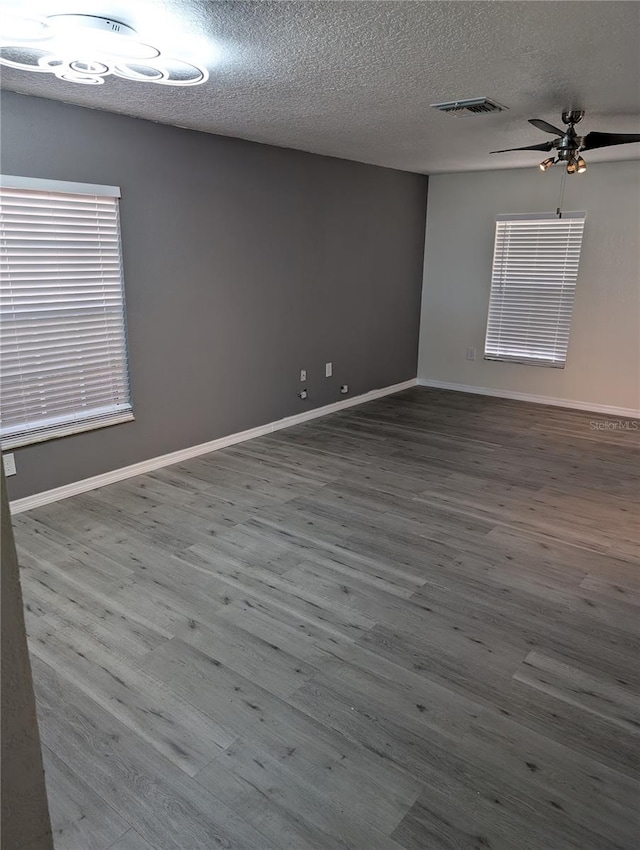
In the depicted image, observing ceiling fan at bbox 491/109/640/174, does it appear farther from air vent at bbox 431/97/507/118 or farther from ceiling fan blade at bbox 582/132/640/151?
air vent at bbox 431/97/507/118

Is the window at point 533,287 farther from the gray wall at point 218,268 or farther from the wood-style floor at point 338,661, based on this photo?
the wood-style floor at point 338,661

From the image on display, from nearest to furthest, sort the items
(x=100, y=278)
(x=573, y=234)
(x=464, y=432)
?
(x=100, y=278) < (x=464, y=432) < (x=573, y=234)

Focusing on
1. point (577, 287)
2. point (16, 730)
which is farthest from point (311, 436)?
point (16, 730)

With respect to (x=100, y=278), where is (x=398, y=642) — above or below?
below

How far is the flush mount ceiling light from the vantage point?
2.09 m

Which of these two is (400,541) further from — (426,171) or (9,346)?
(426,171)

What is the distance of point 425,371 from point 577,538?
12.7ft

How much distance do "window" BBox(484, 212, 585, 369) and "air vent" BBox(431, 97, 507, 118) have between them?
283cm

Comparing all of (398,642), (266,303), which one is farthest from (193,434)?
(398,642)

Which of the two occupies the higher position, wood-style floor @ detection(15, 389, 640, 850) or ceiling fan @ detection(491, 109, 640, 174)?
ceiling fan @ detection(491, 109, 640, 174)

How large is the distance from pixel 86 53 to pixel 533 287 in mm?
4837

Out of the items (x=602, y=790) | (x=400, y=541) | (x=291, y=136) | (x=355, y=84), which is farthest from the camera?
(x=291, y=136)

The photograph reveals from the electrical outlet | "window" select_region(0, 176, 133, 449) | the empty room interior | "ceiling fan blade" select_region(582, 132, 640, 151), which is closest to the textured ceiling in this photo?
the empty room interior

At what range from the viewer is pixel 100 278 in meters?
3.65
